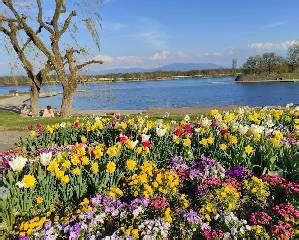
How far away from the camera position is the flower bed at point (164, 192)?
20.8 feet

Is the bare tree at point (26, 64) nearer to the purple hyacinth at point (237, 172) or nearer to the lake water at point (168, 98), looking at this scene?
the lake water at point (168, 98)

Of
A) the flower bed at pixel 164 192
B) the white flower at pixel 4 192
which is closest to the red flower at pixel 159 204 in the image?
the flower bed at pixel 164 192

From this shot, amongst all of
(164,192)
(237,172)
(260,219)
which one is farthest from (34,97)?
(260,219)

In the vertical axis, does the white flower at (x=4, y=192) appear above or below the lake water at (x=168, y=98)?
above

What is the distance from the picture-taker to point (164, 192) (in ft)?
24.1

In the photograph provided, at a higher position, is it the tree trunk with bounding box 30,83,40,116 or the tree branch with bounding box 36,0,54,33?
the tree branch with bounding box 36,0,54,33

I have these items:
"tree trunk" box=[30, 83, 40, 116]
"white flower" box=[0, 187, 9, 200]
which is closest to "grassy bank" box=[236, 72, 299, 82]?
"tree trunk" box=[30, 83, 40, 116]

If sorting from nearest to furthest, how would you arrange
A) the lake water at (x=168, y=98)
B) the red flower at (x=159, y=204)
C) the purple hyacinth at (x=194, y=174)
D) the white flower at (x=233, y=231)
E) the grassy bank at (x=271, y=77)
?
the white flower at (x=233, y=231) < the red flower at (x=159, y=204) < the purple hyacinth at (x=194, y=174) < the lake water at (x=168, y=98) < the grassy bank at (x=271, y=77)

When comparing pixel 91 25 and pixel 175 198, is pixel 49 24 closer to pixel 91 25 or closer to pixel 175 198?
pixel 91 25

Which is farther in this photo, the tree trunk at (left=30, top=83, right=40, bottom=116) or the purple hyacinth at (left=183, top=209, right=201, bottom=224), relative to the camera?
the tree trunk at (left=30, top=83, right=40, bottom=116)

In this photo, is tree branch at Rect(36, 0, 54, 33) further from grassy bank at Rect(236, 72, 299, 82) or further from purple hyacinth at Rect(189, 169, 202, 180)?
grassy bank at Rect(236, 72, 299, 82)

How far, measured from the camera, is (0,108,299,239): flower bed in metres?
6.34

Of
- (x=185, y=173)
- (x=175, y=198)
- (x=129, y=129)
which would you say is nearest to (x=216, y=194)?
(x=175, y=198)

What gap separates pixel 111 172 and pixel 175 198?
1214 millimetres
